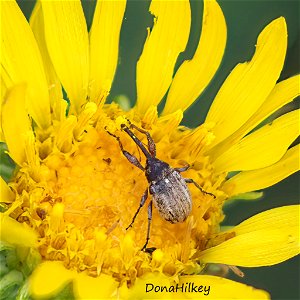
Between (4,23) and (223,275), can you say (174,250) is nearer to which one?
(223,275)

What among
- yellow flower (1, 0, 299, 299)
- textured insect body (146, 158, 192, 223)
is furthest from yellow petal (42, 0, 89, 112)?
textured insect body (146, 158, 192, 223)

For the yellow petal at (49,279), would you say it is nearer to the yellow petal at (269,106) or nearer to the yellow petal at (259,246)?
the yellow petal at (259,246)

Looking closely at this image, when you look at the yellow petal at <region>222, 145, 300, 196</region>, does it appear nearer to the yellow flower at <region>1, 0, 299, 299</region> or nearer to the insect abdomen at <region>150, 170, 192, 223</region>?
the yellow flower at <region>1, 0, 299, 299</region>

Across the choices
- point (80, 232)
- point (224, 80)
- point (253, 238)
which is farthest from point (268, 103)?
point (80, 232)

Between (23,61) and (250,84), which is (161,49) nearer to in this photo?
(250,84)

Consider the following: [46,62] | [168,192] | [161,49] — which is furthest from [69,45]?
[168,192]

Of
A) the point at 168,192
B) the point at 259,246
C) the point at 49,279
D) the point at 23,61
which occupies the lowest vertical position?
the point at 49,279
